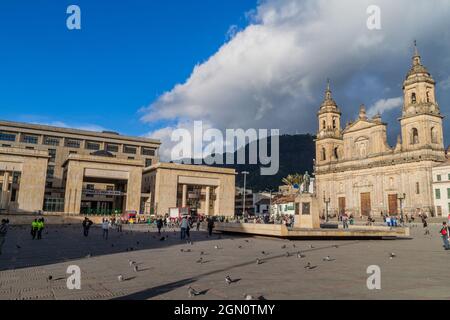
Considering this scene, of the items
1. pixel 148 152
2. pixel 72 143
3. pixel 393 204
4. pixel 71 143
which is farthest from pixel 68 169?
pixel 393 204

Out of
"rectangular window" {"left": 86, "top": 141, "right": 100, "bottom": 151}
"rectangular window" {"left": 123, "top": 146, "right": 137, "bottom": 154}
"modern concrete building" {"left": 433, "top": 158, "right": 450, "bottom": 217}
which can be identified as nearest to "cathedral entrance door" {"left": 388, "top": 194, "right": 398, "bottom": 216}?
"modern concrete building" {"left": 433, "top": 158, "right": 450, "bottom": 217}

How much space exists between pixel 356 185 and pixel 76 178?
169 ft

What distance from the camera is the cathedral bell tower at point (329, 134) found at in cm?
7550

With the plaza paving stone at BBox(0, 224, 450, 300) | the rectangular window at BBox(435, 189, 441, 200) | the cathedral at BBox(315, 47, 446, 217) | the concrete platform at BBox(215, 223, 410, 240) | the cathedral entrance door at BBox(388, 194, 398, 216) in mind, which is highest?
the cathedral at BBox(315, 47, 446, 217)

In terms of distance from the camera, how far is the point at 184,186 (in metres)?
63.9

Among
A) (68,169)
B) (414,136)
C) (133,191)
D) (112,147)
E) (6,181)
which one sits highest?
(112,147)

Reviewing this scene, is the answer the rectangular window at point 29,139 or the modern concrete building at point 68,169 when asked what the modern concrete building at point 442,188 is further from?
the rectangular window at point 29,139

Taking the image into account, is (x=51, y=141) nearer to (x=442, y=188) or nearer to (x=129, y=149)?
(x=129, y=149)

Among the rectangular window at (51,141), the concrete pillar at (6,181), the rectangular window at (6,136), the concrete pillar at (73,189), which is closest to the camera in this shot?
the concrete pillar at (6,181)

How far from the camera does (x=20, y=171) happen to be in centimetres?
5272

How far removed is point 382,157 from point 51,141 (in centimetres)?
7099

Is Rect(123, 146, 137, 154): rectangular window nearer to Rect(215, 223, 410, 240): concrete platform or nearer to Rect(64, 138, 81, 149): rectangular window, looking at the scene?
Rect(64, 138, 81, 149): rectangular window

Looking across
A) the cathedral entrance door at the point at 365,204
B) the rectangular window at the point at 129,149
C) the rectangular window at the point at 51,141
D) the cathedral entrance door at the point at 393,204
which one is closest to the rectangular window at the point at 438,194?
the cathedral entrance door at the point at 393,204

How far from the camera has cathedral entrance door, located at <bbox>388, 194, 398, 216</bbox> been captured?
5807 cm
